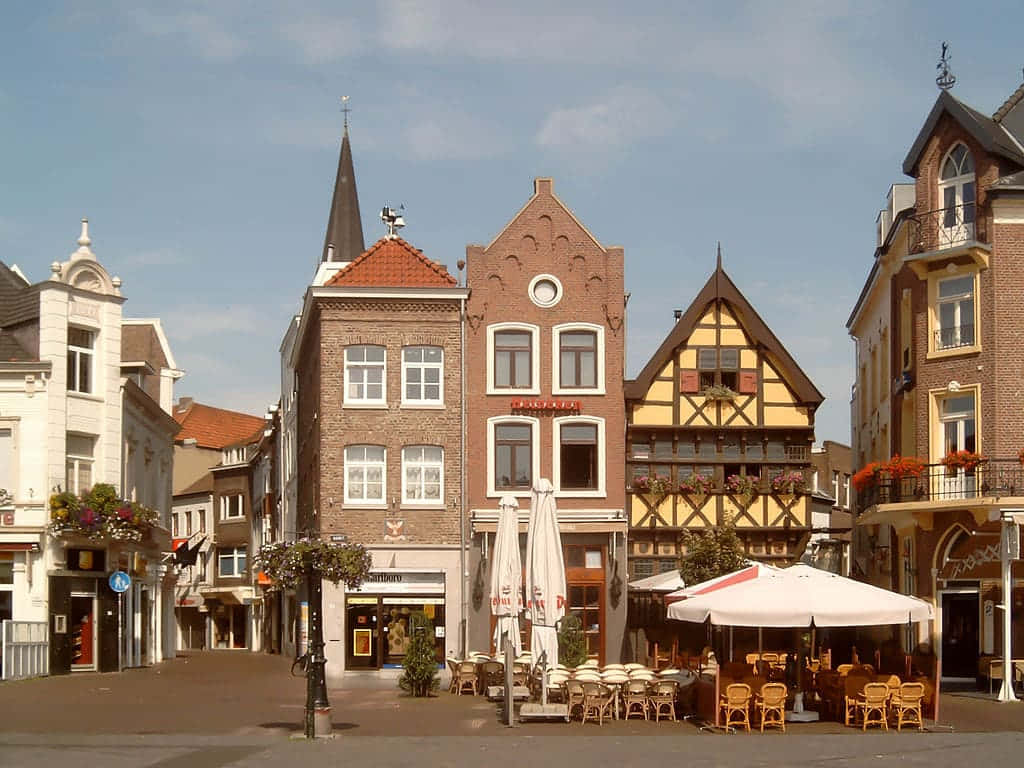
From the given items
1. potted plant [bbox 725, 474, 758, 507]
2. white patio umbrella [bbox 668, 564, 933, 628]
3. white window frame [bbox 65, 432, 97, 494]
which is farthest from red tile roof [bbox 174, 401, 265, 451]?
white patio umbrella [bbox 668, 564, 933, 628]

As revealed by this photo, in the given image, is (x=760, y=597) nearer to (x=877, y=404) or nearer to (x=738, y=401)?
(x=738, y=401)

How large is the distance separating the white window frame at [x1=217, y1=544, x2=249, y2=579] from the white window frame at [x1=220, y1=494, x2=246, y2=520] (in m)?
1.46

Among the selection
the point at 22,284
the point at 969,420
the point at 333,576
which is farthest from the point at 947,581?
the point at 22,284

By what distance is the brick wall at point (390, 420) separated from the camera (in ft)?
122

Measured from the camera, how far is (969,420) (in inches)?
1294

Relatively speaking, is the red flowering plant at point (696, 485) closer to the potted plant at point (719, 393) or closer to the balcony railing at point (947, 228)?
the potted plant at point (719, 393)

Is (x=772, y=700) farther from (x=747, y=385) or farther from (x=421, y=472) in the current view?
(x=747, y=385)

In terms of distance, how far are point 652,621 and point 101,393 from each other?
1533cm

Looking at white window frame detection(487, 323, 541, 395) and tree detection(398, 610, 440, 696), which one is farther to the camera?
white window frame detection(487, 323, 541, 395)

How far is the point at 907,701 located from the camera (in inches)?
910

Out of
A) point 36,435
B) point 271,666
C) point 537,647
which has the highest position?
point 36,435

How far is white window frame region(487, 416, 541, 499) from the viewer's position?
37875 millimetres

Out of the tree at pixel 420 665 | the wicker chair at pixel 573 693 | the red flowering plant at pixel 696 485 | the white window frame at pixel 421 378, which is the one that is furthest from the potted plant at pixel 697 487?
the wicker chair at pixel 573 693

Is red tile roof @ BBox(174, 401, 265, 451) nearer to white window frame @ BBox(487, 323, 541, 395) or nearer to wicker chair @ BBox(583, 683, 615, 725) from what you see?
white window frame @ BBox(487, 323, 541, 395)
